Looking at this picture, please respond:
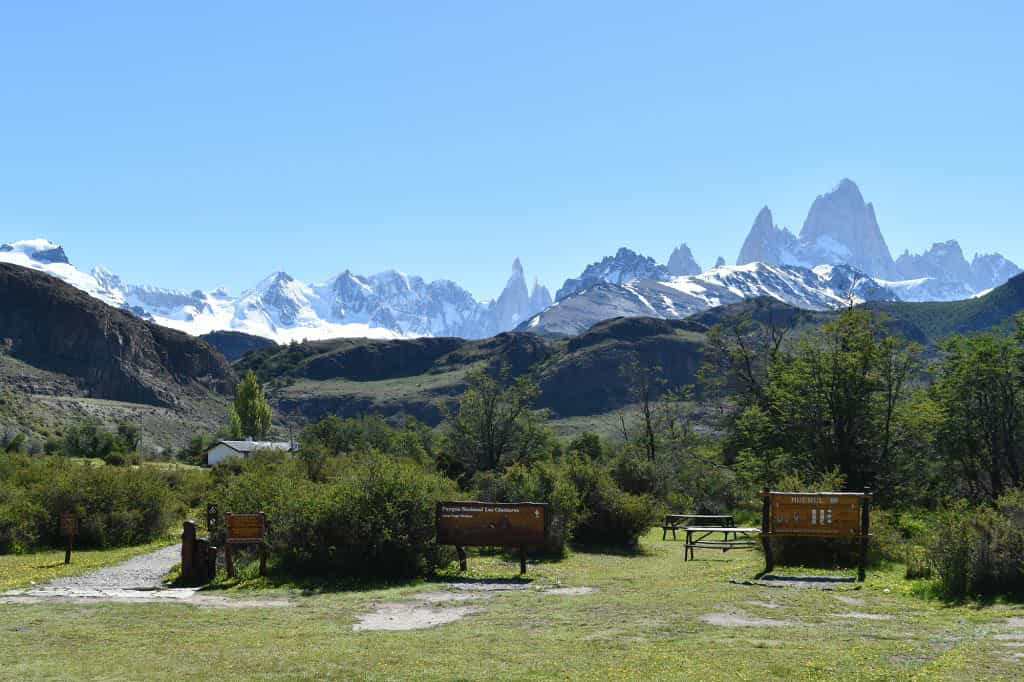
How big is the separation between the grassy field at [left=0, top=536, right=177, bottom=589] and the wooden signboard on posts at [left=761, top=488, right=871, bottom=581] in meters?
15.0

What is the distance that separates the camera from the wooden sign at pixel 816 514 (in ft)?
57.5

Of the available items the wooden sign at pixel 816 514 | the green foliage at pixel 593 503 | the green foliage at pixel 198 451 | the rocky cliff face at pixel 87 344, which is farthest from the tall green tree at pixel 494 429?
the rocky cliff face at pixel 87 344

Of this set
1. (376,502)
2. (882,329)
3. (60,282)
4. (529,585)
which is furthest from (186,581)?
(60,282)

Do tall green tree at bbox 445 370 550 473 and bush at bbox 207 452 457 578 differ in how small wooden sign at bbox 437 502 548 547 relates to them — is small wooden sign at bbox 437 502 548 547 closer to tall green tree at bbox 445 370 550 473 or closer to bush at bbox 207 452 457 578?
bush at bbox 207 452 457 578

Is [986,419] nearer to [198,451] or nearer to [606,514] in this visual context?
[606,514]

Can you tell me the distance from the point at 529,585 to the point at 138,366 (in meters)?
181

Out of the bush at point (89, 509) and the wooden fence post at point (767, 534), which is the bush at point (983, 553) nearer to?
the wooden fence post at point (767, 534)

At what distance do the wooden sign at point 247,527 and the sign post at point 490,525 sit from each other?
358 centimetres

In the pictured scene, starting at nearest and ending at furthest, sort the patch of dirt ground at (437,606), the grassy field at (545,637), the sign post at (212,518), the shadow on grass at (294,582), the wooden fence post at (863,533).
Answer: the grassy field at (545,637), the patch of dirt ground at (437,606), the shadow on grass at (294,582), the wooden fence post at (863,533), the sign post at (212,518)

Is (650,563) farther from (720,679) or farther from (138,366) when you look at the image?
(138,366)

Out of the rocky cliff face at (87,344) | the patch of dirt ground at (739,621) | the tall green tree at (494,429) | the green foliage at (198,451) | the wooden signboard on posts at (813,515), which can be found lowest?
the green foliage at (198,451)

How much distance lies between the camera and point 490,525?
18297 mm

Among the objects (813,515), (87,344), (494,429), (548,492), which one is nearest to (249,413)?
(87,344)

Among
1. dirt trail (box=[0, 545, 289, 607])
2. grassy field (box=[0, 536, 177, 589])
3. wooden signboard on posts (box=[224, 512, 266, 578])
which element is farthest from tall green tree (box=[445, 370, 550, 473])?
wooden signboard on posts (box=[224, 512, 266, 578])
